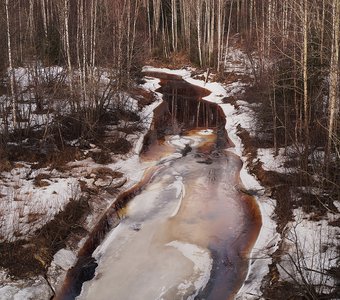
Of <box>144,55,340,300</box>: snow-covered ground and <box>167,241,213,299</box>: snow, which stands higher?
<box>144,55,340,300</box>: snow-covered ground

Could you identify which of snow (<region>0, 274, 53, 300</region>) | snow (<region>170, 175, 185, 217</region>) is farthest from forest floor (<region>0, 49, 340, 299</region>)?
snow (<region>170, 175, 185, 217</region>)

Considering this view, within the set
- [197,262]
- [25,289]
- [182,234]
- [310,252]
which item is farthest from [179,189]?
[25,289]

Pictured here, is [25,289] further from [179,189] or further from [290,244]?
[179,189]

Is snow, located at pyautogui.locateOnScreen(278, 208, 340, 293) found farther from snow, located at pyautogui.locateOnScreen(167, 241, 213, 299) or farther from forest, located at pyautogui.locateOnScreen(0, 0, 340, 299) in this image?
snow, located at pyautogui.locateOnScreen(167, 241, 213, 299)

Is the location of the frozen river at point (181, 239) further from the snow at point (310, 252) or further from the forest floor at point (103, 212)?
the snow at point (310, 252)

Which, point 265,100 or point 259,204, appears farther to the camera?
point 265,100

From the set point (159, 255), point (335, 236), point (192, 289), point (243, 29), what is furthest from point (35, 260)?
point (243, 29)
